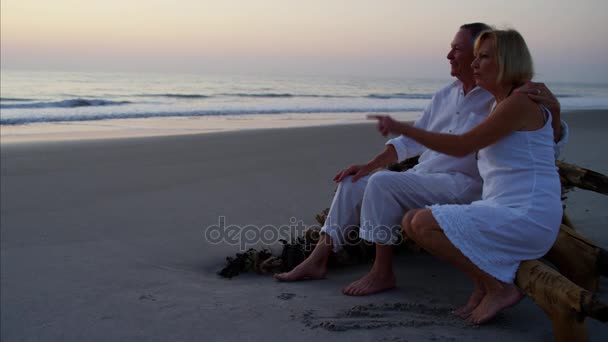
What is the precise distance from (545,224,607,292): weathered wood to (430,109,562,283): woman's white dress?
0.60 meters

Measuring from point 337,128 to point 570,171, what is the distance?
8.67 meters

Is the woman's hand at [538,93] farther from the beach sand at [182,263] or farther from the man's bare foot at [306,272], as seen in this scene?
the man's bare foot at [306,272]

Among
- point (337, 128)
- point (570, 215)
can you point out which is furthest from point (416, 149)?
→ point (337, 128)

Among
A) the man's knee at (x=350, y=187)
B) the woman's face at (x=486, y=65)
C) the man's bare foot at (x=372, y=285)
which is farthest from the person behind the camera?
the man's knee at (x=350, y=187)

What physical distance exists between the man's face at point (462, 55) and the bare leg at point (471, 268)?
1057mm

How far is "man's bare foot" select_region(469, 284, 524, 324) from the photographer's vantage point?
9.21 ft

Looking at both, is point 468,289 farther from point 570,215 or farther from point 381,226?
point 570,215

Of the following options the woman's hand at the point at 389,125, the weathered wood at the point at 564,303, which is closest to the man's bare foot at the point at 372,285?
the weathered wood at the point at 564,303

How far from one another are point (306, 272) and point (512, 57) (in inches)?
69.2

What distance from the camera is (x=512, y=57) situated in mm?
2715

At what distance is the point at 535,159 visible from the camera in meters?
2.68

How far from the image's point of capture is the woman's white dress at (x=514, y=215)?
104 inches

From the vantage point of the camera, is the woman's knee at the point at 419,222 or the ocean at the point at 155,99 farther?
the ocean at the point at 155,99

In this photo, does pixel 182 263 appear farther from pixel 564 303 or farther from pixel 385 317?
pixel 564 303
